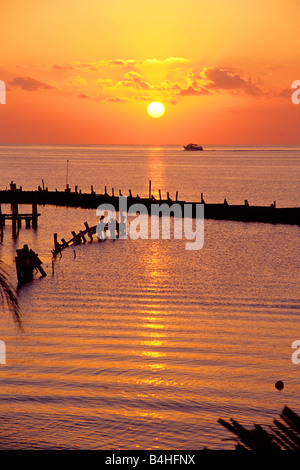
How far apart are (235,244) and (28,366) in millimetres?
32243

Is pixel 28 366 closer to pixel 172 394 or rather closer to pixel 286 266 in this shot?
pixel 172 394

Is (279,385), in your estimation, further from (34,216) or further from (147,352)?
(34,216)

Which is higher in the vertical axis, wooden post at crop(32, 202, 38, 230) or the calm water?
wooden post at crop(32, 202, 38, 230)

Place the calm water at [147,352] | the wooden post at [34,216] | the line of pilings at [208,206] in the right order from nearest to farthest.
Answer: the calm water at [147,352], the wooden post at [34,216], the line of pilings at [208,206]

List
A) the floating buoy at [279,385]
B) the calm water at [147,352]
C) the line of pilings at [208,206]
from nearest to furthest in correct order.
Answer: the calm water at [147,352] < the floating buoy at [279,385] < the line of pilings at [208,206]

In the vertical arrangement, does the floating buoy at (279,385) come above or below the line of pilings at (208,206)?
below

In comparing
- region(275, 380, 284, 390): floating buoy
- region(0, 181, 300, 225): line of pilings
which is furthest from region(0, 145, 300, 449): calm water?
region(0, 181, 300, 225): line of pilings

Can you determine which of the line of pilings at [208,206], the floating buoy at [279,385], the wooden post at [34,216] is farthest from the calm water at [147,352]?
the line of pilings at [208,206]

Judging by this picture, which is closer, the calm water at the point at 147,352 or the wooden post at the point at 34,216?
the calm water at the point at 147,352

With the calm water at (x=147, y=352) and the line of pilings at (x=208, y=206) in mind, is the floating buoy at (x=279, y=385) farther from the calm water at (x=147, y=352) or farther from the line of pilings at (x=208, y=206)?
the line of pilings at (x=208, y=206)

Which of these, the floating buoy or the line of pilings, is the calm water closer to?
the floating buoy

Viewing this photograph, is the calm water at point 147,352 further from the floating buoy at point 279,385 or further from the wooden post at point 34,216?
the wooden post at point 34,216

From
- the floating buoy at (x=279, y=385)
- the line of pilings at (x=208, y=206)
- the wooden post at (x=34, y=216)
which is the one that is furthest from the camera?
the line of pilings at (x=208, y=206)
